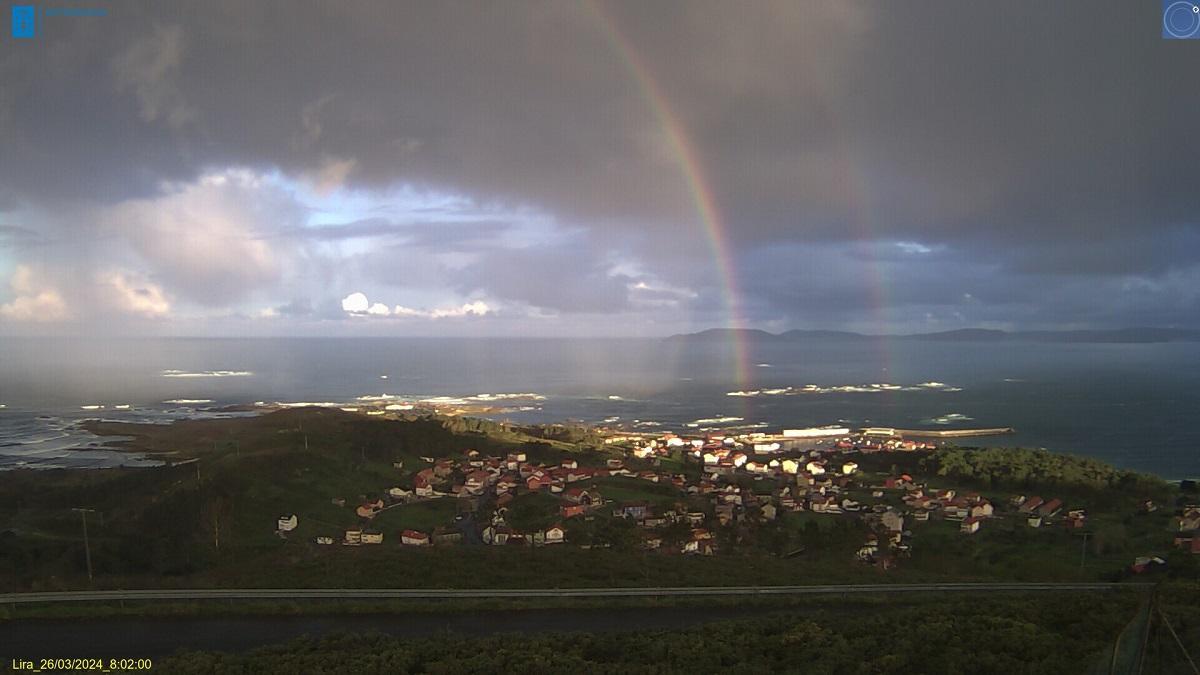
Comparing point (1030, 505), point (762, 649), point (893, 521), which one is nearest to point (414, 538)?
point (762, 649)

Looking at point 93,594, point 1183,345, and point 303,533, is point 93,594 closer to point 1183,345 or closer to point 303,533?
point 303,533

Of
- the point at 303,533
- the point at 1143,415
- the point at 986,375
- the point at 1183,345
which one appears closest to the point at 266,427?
the point at 303,533

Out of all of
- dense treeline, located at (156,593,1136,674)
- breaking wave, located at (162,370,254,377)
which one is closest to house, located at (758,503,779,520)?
dense treeline, located at (156,593,1136,674)

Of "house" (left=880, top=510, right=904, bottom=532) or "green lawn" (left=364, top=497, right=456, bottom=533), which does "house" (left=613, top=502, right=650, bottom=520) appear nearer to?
"green lawn" (left=364, top=497, right=456, bottom=533)

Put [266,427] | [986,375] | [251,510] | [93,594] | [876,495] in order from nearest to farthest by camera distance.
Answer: [93,594] < [251,510] < [876,495] < [266,427] < [986,375]

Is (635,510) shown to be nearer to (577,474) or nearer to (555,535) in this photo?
(555,535)

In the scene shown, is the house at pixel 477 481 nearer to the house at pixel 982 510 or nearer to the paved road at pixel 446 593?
the paved road at pixel 446 593

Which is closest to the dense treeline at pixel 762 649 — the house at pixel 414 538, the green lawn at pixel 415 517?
the house at pixel 414 538

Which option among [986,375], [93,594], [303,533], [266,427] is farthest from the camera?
[986,375]
